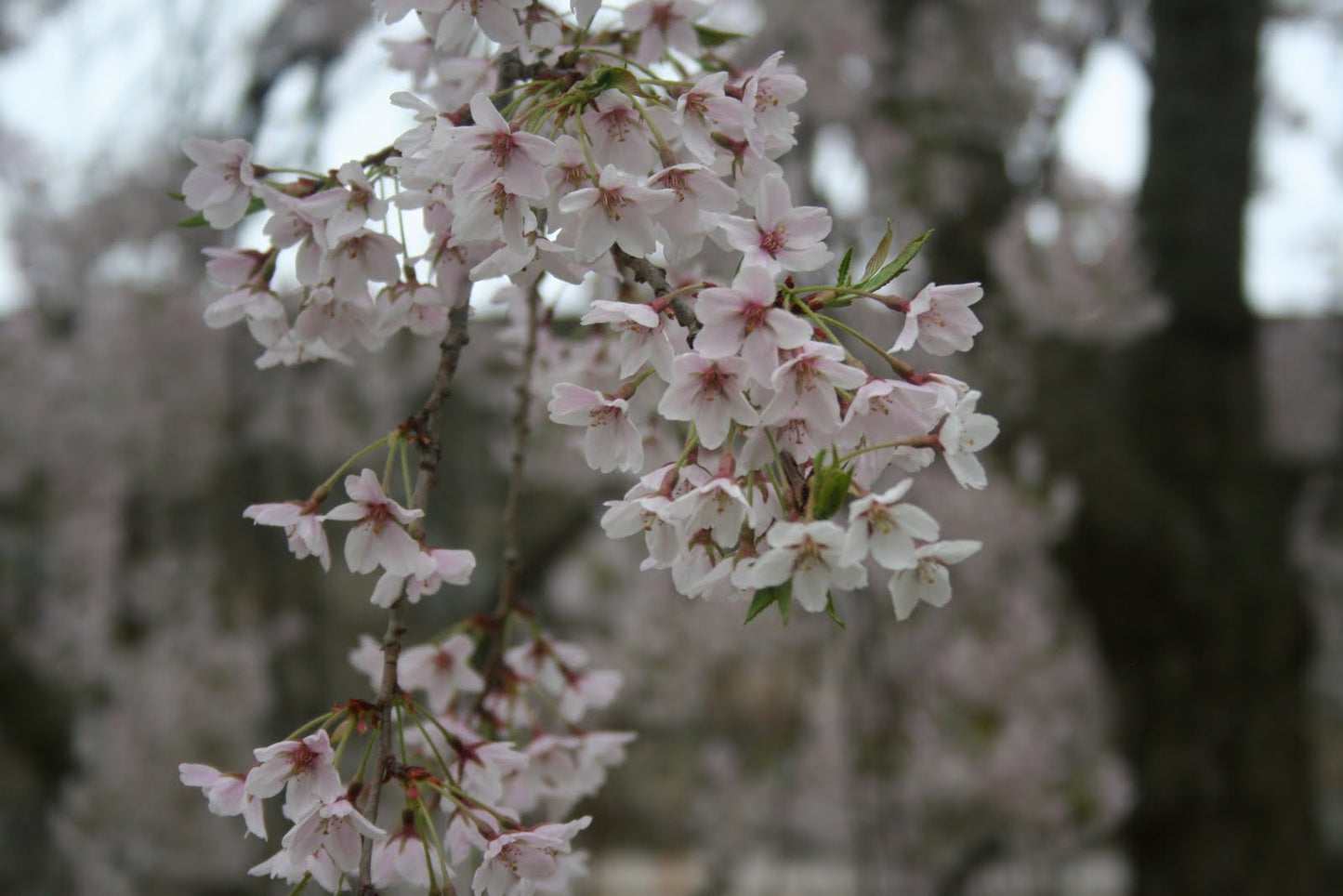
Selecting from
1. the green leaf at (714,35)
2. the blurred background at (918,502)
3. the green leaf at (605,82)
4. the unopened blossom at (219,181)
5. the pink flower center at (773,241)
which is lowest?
the blurred background at (918,502)

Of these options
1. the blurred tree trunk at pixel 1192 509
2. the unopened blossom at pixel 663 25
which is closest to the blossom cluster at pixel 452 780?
the unopened blossom at pixel 663 25

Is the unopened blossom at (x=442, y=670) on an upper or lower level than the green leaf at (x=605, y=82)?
lower

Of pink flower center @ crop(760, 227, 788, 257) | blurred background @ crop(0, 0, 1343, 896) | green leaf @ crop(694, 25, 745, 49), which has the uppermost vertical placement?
green leaf @ crop(694, 25, 745, 49)

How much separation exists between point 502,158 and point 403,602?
1.15 feet

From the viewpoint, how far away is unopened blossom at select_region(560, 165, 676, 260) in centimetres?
77

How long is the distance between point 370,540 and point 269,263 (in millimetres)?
304

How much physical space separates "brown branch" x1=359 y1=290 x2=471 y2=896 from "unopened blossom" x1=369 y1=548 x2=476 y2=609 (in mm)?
16

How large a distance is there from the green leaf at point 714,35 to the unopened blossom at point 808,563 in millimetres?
692

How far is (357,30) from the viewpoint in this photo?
378 centimetres

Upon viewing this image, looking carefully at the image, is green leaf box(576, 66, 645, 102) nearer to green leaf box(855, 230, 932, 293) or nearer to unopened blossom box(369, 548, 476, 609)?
green leaf box(855, 230, 932, 293)

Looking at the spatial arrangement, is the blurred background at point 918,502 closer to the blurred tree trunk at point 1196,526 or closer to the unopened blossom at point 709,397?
the blurred tree trunk at point 1196,526

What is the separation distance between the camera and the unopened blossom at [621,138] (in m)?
0.84

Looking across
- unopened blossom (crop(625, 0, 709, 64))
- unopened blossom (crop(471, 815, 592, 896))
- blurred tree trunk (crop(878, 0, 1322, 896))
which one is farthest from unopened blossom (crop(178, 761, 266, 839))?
blurred tree trunk (crop(878, 0, 1322, 896))

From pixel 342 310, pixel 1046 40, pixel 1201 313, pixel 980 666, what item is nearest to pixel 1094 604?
pixel 980 666
